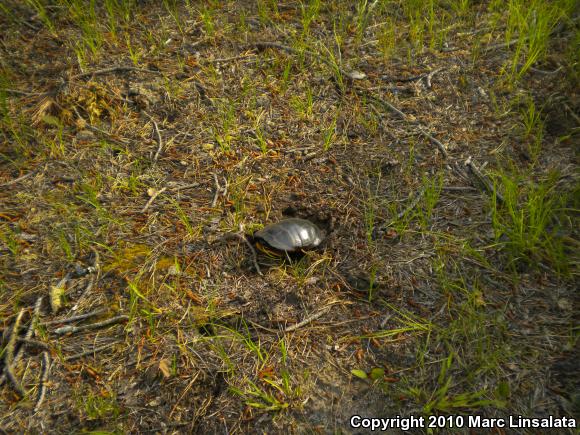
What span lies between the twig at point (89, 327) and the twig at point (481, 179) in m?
2.17

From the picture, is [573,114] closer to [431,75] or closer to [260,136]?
[431,75]

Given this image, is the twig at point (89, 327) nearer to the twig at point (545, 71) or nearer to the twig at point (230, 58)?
the twig at point (230, 58)

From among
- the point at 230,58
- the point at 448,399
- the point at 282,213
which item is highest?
the point at 230,58

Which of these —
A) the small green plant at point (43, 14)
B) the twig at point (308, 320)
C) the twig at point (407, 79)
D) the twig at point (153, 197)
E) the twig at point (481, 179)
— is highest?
the small green plant at point (43, 14)

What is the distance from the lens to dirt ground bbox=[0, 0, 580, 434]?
1819 mm

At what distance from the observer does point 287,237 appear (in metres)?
2.18

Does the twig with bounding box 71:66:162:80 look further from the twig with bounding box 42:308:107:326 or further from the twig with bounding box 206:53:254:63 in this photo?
the twig with bounding box 42:308:107:326

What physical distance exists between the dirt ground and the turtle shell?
10 cm

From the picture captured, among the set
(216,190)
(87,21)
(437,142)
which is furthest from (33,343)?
(437,142)

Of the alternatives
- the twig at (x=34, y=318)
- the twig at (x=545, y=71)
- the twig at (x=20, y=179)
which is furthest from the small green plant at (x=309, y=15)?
the twig at (x=34, y=318)

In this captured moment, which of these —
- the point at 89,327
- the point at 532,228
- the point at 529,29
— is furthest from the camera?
the point at 529,29

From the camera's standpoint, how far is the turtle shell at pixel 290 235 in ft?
7.09

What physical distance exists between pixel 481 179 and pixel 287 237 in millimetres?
1308

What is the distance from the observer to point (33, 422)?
1731mm
